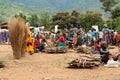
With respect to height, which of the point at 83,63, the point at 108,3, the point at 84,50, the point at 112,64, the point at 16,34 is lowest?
the point at 84,50

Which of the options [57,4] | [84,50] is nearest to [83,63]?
[84,50]

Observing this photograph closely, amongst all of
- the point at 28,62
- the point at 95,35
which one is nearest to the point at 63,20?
the point at 95,35

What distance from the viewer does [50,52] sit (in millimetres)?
18359

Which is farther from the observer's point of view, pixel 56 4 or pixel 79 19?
pixel 56 4

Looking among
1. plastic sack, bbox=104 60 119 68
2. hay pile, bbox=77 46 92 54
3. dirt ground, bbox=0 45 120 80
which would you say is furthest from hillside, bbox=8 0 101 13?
plastic sack, bbox=104 60 119 68

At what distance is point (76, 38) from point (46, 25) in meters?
35.0

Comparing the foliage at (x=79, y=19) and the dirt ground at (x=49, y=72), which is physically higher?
the dirt ground at (x=49, y=72)

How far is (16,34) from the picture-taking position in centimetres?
1476

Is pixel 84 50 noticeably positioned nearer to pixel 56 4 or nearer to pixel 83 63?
pixel 83 63

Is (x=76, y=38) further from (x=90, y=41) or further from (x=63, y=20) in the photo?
(x=63, y=20)

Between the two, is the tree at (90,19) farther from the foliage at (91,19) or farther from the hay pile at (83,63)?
the hay pile at (83,63)

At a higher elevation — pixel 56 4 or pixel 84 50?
pixel 56 4

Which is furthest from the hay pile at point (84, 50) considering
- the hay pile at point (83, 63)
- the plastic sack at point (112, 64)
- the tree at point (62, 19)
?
the tree at point (62, 19)

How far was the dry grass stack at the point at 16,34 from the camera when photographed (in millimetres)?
14773
